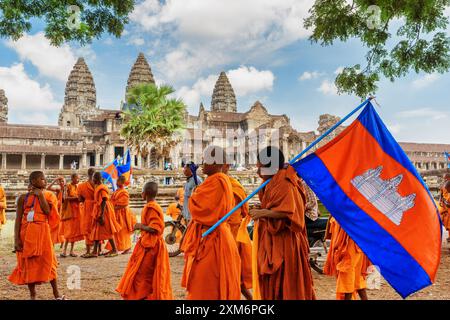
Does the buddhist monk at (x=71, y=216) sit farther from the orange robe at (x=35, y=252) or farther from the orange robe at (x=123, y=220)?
the orange robe at (x=35, y=252)

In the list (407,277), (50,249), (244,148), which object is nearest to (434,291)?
(407,277)

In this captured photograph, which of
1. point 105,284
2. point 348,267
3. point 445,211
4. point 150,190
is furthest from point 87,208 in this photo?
point 445,211

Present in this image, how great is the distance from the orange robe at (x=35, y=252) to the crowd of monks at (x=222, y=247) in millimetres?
12

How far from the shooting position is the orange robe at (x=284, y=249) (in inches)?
143

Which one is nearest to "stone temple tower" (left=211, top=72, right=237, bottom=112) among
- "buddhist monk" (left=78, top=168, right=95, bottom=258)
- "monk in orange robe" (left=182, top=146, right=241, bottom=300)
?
"buddhist monk" (left=78, top=168, right=95, bottom=258)

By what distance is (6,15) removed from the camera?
22.3 feet

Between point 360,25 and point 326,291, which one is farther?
point 360,25

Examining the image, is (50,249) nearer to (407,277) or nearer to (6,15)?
(407,277)

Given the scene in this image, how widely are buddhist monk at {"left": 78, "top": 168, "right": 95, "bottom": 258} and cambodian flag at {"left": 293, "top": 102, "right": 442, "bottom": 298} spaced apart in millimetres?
5822

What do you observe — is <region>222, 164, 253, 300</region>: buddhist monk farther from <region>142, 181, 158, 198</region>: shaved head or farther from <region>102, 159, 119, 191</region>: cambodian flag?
<region>102, 159, 119, 191</region>: cambodian flag

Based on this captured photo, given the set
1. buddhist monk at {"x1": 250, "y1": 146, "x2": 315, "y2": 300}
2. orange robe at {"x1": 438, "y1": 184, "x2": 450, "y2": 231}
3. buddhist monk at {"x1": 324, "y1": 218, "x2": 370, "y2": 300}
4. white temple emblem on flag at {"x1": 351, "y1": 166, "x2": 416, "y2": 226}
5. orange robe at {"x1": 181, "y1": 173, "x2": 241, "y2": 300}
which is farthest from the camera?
orange robe at {"x1": 438, "y1": 184, "x2": 450, "y2": 231}

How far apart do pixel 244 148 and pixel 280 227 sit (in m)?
54.9

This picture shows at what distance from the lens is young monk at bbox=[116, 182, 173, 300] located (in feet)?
13.5

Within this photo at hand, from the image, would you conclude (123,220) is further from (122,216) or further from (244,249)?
(244,249)
